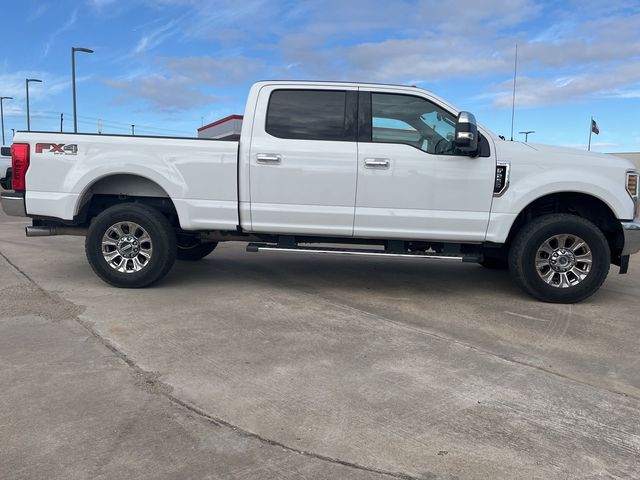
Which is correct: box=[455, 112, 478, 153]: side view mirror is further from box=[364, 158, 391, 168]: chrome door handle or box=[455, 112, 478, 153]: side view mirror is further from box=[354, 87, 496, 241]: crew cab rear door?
box=[364, 158, 391, 168]: chrome door handle

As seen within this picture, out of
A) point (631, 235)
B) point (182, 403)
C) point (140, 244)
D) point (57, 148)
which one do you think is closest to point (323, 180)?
point (140, 244)

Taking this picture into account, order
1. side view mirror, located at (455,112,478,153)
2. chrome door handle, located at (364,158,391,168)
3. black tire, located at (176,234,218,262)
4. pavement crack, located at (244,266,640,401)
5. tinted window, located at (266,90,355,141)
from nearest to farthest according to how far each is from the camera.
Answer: pavement crack, located at (244,266,640,401) → side view mirror, located at (455,112,478,153) → chrome door handle, located at (364,158,391,168) → tinted window, located at (266,90,355,141) → black tire, located at (176,234,218,262)

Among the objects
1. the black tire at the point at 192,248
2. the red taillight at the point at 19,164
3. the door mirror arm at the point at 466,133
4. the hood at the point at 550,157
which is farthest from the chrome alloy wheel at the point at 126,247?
the hood at the point at 550,157

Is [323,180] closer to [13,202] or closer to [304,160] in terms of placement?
[304,160]

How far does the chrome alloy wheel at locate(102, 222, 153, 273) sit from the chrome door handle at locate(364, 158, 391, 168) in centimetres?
248

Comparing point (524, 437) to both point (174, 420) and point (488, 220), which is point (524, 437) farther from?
point (488, 220)

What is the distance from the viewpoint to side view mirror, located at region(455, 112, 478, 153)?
5.00 metres

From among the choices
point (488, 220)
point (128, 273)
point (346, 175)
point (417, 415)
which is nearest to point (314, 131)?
point (346, 175)

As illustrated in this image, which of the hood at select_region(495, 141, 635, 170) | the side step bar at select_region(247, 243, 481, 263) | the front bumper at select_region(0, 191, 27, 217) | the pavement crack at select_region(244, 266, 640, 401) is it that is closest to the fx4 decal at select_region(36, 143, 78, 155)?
the front bumper at select_region(0, 191, 27, 217)

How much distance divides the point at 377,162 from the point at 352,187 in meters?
0.36

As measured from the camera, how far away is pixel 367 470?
99.5 inches

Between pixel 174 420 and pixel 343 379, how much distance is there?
114 centimetres

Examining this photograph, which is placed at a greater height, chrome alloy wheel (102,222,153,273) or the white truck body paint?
the white truck body paint

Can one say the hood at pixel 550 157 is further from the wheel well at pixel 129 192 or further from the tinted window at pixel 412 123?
the wheel well at pixel 129 192
